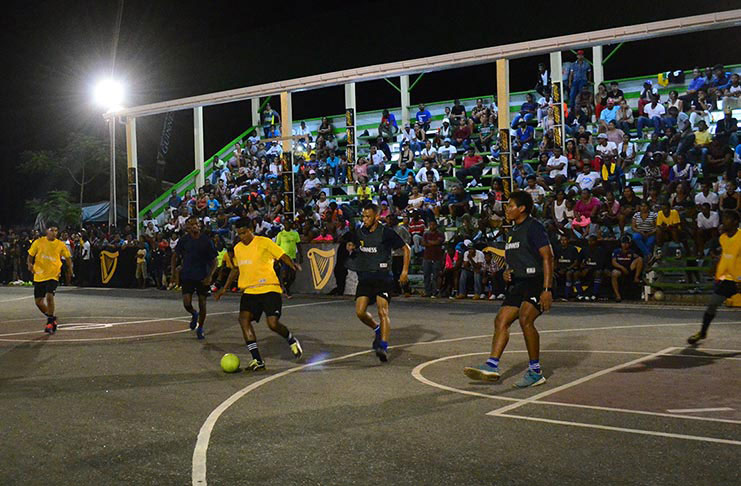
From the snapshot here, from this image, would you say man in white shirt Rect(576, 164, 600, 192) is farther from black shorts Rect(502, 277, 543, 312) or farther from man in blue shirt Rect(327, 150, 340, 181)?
black shorts Rect(502, 277, 543, 312)

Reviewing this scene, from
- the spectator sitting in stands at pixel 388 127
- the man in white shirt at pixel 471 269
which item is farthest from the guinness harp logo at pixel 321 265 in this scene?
the spectator sitting in stands at pixel 388 127

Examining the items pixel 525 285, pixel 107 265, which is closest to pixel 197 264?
pixel 525 285

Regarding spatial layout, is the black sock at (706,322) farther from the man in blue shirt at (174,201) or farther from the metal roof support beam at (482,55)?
the man in blue shirt at (174,201)

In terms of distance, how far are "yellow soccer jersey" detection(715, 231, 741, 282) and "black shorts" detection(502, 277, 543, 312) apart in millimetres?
4173

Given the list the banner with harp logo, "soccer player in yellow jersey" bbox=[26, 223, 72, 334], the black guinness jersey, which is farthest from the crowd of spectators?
the black guinness jersey

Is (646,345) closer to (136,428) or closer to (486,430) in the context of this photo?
(486,430)

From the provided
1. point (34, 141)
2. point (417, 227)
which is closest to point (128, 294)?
point (417, 227)

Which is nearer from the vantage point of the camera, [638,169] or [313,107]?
[638,169]

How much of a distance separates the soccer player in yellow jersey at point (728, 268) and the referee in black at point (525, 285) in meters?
3.83

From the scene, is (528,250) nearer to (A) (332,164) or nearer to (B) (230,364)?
(B) (230,364)

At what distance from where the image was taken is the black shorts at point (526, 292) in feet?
28.0

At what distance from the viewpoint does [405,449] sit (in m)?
5.90

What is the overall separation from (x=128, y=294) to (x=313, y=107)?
1342 cm

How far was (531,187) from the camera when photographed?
67.9 feet
